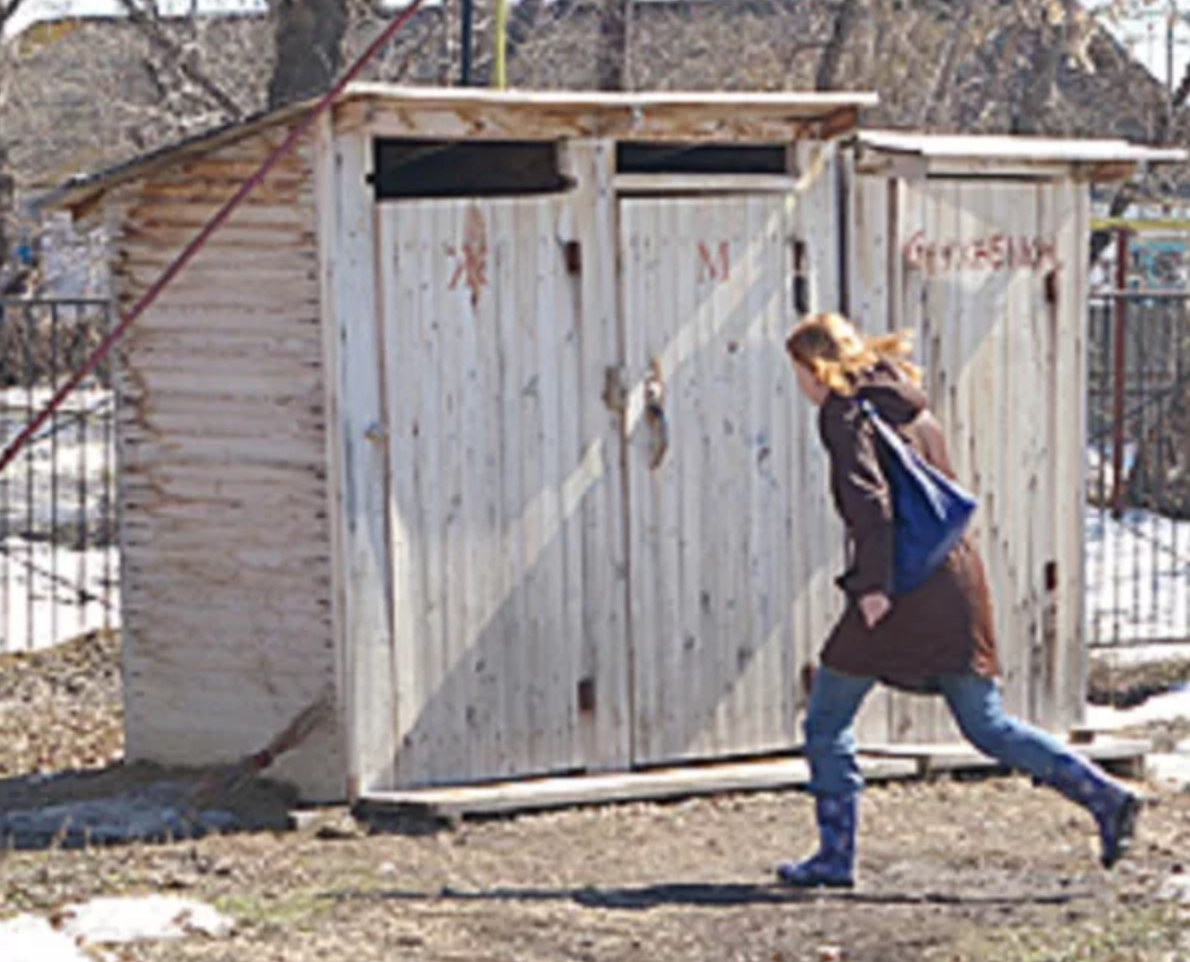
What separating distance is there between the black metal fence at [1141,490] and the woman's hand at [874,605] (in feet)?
18.0

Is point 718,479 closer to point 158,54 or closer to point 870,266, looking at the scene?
point 870,266

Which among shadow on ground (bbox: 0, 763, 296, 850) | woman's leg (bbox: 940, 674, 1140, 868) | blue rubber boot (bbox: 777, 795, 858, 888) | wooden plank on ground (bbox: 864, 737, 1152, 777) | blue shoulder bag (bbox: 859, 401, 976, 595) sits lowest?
wooden plank on ground (bbox: 864, 737, 1152, 777)

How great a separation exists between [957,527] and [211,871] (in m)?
2.36

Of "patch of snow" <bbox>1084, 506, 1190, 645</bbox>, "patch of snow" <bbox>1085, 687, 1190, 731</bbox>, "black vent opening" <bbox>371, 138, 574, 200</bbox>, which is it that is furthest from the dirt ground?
"patch of snow" <bbox>1084, 506, 1190, 645</bbox>

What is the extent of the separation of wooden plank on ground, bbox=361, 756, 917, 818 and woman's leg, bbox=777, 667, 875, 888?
3.94 feet

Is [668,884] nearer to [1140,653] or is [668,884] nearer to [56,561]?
[1140,653]

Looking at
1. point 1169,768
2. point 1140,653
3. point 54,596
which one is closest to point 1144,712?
point 1169,768

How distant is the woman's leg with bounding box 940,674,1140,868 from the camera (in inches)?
266

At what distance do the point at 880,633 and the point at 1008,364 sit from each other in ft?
7.85

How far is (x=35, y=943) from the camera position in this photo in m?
5.99

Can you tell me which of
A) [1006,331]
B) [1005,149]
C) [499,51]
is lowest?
[1006,331]

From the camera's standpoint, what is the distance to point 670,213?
321 inches

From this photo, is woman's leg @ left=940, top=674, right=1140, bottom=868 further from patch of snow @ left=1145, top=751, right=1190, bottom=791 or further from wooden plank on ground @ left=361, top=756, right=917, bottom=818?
patch of snow @ left=1145, top=751, right=1190, bottom=791

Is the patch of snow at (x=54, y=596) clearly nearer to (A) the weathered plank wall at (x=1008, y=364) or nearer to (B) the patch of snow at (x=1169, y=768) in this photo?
(A) the weathered plank wall at (x=1008, y=364)
